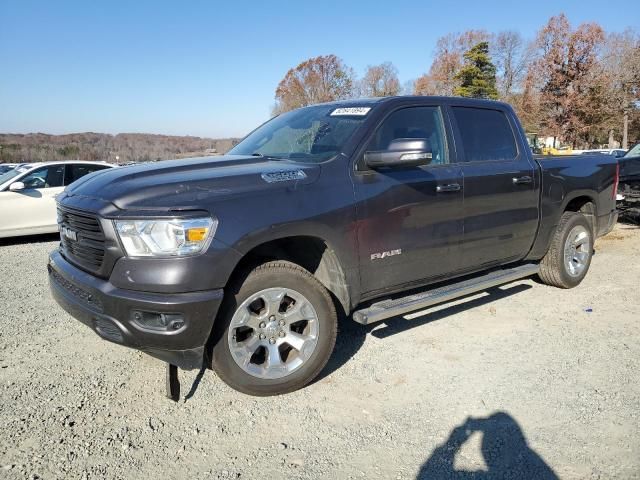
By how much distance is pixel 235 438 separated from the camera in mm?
2760

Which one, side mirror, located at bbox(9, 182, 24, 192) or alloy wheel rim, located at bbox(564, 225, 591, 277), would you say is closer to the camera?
alloy wheel rim, located at bbox(564, 225, 591, 277)

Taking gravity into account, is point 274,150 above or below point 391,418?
above

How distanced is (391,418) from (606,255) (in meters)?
5.65

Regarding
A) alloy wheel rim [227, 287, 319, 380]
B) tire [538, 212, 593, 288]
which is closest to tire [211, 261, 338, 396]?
alloy wheel rim [227, 287, 319, 380]

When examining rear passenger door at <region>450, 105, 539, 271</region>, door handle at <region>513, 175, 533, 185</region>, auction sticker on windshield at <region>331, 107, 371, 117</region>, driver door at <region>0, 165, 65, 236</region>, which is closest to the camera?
auction sticker on windshield at <region>331, 107, 371, 117</region>

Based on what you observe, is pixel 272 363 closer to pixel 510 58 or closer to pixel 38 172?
pixel 38 172

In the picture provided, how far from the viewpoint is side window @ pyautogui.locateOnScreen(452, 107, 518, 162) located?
4258 millimetres

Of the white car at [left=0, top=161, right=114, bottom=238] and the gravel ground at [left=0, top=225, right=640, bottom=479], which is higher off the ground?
the white car at [left=0, top=161, right=114, bottom=238]

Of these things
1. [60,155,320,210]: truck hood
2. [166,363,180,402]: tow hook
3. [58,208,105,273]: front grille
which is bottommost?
[166,363,180,402]: tow hook

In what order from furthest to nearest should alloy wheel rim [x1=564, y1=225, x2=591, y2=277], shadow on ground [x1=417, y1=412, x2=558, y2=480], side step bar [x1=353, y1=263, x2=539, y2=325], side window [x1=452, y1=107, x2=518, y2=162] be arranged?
alloy wheel rim [x1=564, y1=225, x2=591, y2=277] < side window [x1=452, y1=107, x2=518, y2=162] < side step bar [x1=353, y1=263, x2=539, y2=325] < shadow on ground [x1=417, y1=412, x2=558, y2=480]

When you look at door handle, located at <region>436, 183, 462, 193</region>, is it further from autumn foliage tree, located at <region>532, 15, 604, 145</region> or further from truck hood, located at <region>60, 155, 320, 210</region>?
autumn foliage tree, located at <region>532, 15, 604, 145</region>

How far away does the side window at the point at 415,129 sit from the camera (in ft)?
12.0

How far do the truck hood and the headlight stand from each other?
89 mm

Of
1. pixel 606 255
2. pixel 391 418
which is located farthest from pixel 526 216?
pixel 606 255
